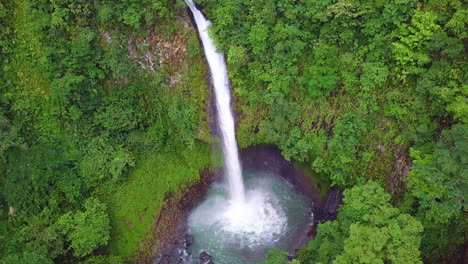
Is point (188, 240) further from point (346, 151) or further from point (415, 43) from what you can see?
point (415, 43)

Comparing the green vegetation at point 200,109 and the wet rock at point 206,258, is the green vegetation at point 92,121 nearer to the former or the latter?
the green vegetation at point 200,109

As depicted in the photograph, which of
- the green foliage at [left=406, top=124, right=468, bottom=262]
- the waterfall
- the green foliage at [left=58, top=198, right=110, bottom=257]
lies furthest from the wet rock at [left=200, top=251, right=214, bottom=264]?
the green foliage at [left=406, top=124, right=468, bottom=262]

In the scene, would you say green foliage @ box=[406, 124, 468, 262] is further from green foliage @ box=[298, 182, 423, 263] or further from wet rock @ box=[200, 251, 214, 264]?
wet rock @ box=[200, 251, 214, 264]

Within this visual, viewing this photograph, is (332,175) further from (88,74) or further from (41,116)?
(41,116)

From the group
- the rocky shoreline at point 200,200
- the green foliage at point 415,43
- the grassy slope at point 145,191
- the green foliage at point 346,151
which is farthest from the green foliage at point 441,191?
the grassy slope at point 145,191

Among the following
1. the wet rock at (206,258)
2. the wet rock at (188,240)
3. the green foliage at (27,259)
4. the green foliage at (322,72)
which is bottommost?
the wet rock at (206,258)

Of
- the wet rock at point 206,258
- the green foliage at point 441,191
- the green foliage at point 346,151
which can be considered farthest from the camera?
the wet rock at point 206,258
